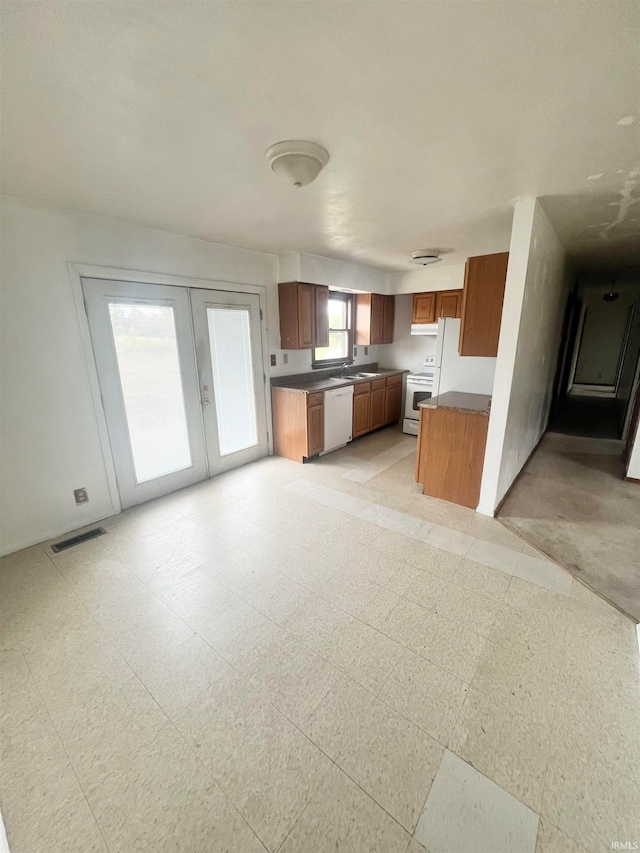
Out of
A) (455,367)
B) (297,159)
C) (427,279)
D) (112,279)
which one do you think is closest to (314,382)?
(455,367)

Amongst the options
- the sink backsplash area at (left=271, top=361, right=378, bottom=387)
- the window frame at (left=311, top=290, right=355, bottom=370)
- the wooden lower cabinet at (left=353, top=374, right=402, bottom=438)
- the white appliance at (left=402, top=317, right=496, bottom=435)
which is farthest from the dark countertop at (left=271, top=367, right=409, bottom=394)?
the white appliance at (left=402, top=317, right=496, bottom=435)

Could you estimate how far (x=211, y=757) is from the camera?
1299mm

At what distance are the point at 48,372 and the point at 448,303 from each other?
4.84 m

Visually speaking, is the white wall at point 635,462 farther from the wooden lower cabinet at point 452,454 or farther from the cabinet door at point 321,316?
the cabinet door at point 321,316

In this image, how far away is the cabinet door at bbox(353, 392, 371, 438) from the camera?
15.8ft

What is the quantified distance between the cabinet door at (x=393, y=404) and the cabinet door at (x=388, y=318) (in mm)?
877

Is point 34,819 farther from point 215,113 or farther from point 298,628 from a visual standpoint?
point 215,113

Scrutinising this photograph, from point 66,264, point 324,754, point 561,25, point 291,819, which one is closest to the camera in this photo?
→ point 561,25

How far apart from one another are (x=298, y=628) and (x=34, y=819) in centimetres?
113

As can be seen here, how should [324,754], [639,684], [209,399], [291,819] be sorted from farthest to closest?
[209,399] → [639,684] → [324,754] → [291,819]

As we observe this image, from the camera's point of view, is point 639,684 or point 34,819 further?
point 639,684

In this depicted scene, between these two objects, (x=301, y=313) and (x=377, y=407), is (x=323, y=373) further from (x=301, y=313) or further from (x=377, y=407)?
(x=301, y=313)

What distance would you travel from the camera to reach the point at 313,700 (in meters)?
1.49

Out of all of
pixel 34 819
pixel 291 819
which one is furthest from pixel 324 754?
pixel 34 819
